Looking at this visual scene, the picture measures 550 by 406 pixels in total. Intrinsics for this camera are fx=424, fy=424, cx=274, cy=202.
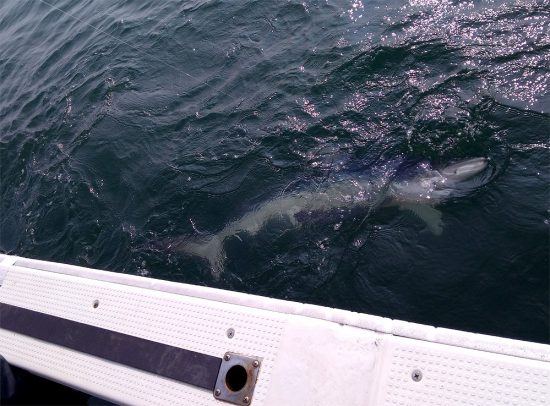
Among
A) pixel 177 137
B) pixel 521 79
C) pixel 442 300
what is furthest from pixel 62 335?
pixel 521 79

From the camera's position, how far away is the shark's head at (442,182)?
4.18 meters

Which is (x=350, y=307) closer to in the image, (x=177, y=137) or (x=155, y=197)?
(x=155, y=197)

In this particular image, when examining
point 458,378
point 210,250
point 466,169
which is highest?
point 466,169

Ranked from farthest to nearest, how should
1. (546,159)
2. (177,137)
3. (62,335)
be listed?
1. (177,137)
2. (546,159)
3. (62,335)

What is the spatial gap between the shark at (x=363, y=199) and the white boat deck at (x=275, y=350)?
1.45m

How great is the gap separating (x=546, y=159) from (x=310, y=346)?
313cm

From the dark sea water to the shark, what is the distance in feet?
0.34

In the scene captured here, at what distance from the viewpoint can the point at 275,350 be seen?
2549mm

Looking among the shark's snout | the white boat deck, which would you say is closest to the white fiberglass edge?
the white boat deck

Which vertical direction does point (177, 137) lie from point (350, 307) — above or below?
above

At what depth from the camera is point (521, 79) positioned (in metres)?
4.70

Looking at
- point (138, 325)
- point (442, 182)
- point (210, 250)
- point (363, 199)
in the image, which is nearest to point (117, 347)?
point (138, 325)

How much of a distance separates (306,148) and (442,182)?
5.41 ft

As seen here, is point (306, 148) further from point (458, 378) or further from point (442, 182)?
point (458, 378)
